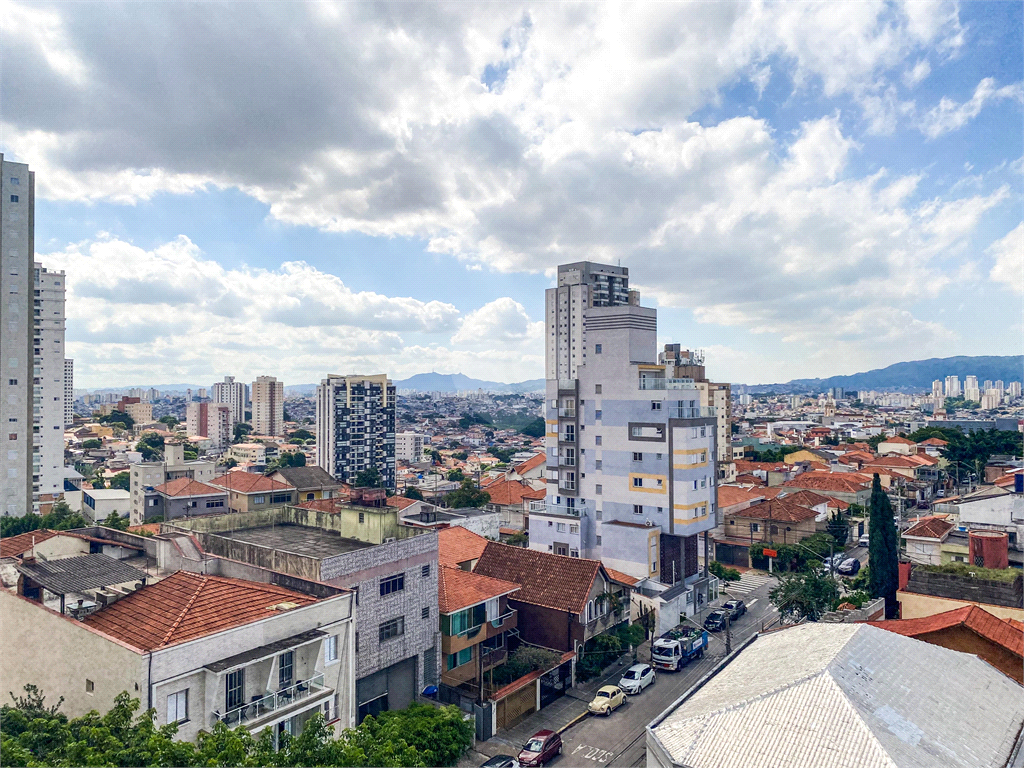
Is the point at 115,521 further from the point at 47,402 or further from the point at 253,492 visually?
the point at 47,402

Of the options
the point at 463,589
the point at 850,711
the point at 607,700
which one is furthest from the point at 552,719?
the point at 850,711

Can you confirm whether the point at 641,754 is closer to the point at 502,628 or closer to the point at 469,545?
the point at 502,628

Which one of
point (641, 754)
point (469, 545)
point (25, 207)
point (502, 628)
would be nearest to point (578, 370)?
point (469, 545)

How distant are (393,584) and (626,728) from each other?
A: 10.5 m

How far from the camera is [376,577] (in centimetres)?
2356

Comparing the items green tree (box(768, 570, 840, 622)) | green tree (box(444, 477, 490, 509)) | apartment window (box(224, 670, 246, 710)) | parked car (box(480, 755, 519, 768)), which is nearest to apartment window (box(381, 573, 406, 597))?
parked car (box(480, 755, 519, 768))

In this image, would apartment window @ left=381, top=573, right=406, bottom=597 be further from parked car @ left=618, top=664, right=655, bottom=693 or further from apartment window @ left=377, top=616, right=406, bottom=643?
parked car @ left=618, top=664, right=655, bottom=693

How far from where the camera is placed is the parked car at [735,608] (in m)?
38.4

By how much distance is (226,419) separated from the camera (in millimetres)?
170000

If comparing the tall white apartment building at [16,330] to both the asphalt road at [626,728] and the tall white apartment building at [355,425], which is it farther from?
the asphalt road at [626,728]

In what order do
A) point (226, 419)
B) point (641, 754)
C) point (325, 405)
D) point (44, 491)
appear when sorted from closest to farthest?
point (641, 754) < point (44, 491) < point (325, 405) < point (226, 419)

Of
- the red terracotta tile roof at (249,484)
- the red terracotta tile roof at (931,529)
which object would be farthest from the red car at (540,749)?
the red terracotta tile roof at (249,484)

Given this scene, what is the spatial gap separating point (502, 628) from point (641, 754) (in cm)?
831

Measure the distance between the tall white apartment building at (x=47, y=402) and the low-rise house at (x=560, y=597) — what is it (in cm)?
5853
